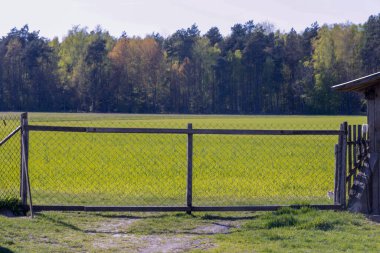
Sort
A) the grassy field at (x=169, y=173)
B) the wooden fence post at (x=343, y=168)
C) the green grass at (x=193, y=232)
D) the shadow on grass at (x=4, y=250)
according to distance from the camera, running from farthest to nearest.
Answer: the grassy field at (x=169, y=173)
the wooden fence post at (x=343, y=168)
the green grass at (x=193, y=232)
the shadow on grass at (x=4, y=250)

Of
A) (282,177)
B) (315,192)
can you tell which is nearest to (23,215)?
(315,192)

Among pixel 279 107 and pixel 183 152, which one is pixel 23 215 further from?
pixel 279 107

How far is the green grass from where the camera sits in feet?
29.9

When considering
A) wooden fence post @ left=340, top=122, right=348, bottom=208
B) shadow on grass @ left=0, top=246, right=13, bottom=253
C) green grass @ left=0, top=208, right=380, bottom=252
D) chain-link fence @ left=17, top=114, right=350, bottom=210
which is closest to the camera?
shadow on grass @ left=0, top=246, right=13, bottom=253

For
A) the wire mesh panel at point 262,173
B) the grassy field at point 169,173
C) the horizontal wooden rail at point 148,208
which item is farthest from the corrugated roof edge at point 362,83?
the horizontal wooden rail at point 148,208

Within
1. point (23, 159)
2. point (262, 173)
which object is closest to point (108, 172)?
point (262, 173)

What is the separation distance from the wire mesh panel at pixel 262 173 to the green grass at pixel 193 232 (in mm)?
1546

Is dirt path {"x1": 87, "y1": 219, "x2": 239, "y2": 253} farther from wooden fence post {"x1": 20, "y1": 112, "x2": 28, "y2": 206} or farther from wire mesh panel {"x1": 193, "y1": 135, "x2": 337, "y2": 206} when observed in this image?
wire mesh panel {"x1": 193, "y1": 135, "x2": 337, "y2": 206}

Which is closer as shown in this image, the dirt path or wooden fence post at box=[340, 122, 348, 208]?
the dirt path

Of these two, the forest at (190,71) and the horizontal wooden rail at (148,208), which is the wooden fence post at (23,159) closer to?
the horizontal wooden rail at (148,208)

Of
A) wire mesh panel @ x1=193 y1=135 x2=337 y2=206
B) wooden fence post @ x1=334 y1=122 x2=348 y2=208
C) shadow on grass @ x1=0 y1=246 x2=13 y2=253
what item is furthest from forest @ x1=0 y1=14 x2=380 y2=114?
shadow on grass @ x1=0 y1=246 x2=13 y2=253

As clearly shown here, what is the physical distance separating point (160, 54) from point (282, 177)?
113214 millimetres

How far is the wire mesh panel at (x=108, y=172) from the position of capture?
555 inches

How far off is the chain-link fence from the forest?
3473 inches
